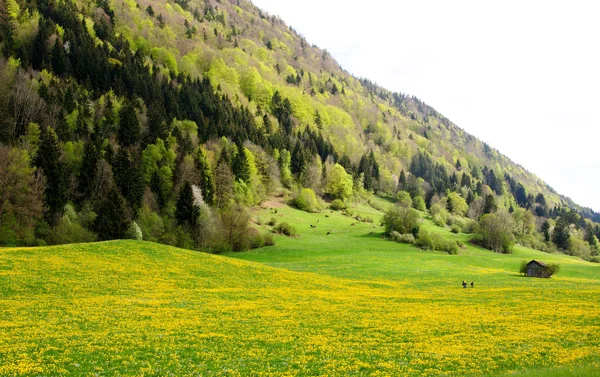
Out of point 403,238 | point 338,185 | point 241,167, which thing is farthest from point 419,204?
point 241,167

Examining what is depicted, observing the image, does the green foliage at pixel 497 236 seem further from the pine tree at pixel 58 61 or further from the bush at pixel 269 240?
the pine tree at pixel 58 61

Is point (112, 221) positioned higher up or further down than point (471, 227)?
further down

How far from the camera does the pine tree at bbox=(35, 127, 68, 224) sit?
248 ft

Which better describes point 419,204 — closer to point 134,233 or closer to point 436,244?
point 436,244

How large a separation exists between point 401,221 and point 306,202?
36288 millimetres

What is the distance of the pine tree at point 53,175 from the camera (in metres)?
75.6

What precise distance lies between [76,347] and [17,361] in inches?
129

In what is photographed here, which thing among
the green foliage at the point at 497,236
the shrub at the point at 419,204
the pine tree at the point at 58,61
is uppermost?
the pine tree at the point at 58,61

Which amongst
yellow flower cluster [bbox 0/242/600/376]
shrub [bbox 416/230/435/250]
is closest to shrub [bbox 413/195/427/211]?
shrub [bbox 416/230/435/250]

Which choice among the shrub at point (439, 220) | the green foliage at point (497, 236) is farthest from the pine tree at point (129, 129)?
the shrub at point (439, 220)

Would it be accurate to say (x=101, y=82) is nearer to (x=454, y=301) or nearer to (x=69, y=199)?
(x=69, y=199)

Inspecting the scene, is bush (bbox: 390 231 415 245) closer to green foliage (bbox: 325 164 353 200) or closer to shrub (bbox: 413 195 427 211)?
green foliage (bbox: 325 164 353 200)

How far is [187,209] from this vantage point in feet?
283

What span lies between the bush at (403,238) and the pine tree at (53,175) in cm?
8592
